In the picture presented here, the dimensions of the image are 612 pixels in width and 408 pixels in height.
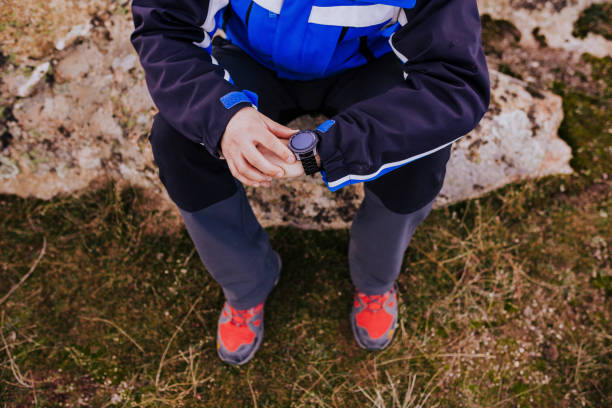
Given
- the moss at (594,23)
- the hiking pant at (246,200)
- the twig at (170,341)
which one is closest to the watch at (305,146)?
the hiking pant at (246,200)

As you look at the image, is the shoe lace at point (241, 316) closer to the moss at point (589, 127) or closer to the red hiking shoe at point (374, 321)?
the red hiking shoe at point (374, 321)

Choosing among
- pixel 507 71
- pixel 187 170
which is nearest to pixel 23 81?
pixel 187 170

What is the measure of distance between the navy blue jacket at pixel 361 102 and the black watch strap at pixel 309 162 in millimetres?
47

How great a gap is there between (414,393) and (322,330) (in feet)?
2.03

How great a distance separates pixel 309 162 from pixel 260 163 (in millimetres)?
188

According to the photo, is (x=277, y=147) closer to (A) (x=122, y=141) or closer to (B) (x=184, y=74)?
(B) (x=184, y=74)

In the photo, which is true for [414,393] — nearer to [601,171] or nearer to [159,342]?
[159,342]

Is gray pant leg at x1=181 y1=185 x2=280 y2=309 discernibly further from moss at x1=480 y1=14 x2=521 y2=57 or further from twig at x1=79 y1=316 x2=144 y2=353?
moss at x1=480 y1=14 x2=521 y2=57

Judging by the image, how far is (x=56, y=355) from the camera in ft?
8.00

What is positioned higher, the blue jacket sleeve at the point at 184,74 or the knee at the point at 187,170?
the blue jacket sleeve at the point at 184,74

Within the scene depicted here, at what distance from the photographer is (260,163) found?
1581 millimetres

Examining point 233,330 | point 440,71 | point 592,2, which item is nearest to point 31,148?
point 233,330

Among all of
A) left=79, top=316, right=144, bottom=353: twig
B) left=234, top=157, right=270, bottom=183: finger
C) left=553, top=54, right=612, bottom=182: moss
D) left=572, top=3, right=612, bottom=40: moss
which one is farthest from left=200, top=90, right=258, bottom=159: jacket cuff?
left=572, top=3, right=612, bottom=40: moss

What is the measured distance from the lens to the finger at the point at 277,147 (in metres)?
1.58
